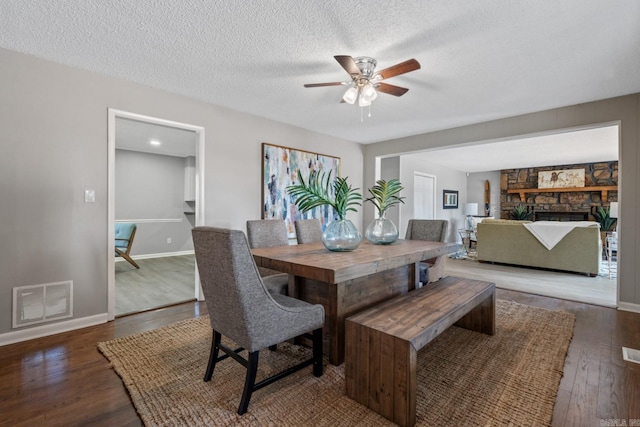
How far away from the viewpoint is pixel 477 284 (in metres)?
2.46

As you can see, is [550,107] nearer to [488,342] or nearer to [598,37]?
[598,37]

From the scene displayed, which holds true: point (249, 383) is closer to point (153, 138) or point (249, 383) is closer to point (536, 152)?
point (153, 138)

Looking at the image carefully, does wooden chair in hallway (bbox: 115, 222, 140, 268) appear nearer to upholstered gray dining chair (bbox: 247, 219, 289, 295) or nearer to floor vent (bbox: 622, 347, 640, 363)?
upholstered gray dining chair (bbox: 247, 219, 289, 295)

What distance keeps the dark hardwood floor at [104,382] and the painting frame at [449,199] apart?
5.73 metres

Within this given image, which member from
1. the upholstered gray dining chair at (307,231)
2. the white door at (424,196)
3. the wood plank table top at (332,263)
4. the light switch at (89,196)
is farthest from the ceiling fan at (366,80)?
the white door at (424,196)

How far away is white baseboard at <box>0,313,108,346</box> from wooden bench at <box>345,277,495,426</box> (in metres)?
2.40

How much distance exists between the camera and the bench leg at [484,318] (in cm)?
240

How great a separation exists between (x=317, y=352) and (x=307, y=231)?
1.60 meters

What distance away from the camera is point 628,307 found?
3.07m

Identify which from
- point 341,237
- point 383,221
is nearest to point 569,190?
point 383,221

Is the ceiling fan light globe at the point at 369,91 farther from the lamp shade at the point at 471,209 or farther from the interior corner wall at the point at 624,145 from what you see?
the lamp shade at the point at 471,209

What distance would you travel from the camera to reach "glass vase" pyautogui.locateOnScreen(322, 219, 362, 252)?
2188mm

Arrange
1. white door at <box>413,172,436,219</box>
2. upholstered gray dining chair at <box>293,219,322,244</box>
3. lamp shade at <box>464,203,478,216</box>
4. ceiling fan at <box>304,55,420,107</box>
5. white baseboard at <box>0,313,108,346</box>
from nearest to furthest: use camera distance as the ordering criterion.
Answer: ceiling fan at <box>304,55,420,107</box>
white baseboard at <box>0,313,108,346</box>
upholstered gray dining chair at <box>293,219,322,244</box>
white door at <box>413,172,436,219</box>
lamp shade at <box>464,203,478,216</box>

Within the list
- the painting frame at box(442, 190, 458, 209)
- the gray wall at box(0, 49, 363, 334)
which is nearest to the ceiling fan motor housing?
the gray wall at box(0, 49, 363, 334)
